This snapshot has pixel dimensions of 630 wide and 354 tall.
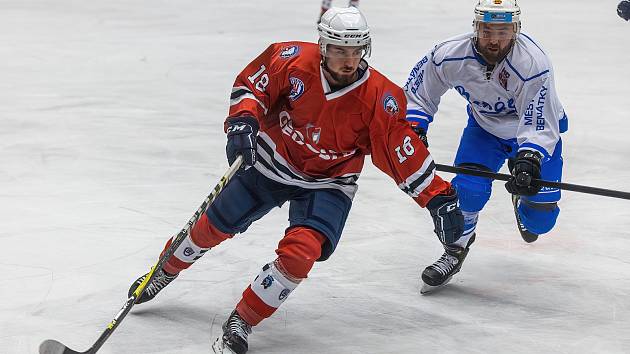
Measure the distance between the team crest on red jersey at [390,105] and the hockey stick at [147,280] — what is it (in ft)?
1.64

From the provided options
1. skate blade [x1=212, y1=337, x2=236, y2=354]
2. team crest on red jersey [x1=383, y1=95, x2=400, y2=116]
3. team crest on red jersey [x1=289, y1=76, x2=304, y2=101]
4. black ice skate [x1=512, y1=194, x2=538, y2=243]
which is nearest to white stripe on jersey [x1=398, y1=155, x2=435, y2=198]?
team crest on red jersey [x1=383, y1=95, x2=400, y2=116]

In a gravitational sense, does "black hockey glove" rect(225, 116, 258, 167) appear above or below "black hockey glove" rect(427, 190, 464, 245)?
above

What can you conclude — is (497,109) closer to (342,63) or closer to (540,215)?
(540,215)

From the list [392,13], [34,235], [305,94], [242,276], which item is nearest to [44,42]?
[392,13]

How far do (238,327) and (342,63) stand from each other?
0.91 meters

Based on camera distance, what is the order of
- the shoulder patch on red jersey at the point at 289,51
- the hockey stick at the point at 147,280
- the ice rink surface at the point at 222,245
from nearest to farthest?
the hockey stick at the point at 147,280 < the shoulder patch on red jersey at the point at 289,51 < the ice rink surface at the point at 222,245

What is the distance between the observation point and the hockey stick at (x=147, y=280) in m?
3.13

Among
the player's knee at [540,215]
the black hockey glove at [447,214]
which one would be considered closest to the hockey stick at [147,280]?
the black hockey glove at [447,214]

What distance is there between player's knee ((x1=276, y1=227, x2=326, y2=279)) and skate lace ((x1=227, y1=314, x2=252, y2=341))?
25cm

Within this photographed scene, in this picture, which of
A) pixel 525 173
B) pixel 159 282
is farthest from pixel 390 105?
pixel 159 282

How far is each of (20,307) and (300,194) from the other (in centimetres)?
107

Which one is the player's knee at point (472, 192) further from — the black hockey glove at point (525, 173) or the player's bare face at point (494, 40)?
the player's bare face at point (494, 40)

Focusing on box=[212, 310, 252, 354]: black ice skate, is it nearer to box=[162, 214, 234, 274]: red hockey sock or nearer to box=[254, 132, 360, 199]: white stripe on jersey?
box=[162, 214, 234, 274]: red hockey sock

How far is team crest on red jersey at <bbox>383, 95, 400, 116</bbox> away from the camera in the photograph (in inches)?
134
